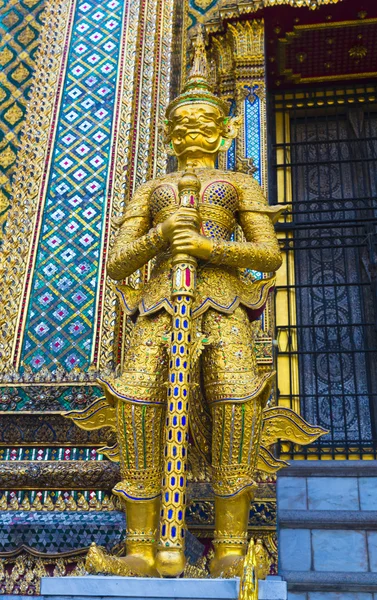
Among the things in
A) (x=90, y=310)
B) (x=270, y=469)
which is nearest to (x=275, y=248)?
(x=270, y=469)

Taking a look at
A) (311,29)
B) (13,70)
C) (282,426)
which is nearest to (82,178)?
(13,70)

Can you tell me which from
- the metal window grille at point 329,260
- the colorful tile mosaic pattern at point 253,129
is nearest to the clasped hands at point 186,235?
the colorful tile mosaic pattern at point 253,129

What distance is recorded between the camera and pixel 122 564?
2.66 m

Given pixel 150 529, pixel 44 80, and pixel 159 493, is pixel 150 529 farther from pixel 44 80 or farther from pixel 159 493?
pixel 44 80

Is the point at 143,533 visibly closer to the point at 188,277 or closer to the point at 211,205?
the point at 188,277

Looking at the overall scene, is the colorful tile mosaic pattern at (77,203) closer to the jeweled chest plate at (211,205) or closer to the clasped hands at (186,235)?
the jeweled chest plate at (211,205)

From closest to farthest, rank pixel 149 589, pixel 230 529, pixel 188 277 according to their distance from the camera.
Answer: pixel 149 589
pixel 230 529
pixel 188 277

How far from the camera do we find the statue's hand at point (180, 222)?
3141 millimetres

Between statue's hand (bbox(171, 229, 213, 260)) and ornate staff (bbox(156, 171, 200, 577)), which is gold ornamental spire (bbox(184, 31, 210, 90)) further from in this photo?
statue's hand (bbox(171, 229, 213, 260))

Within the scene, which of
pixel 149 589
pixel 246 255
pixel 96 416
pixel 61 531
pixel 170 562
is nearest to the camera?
pixel 149 589

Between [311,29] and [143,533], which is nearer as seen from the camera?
[143,533]

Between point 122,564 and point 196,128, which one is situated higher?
point 196,128

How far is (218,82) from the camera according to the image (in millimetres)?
5828

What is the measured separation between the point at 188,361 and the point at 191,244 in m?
0.56
